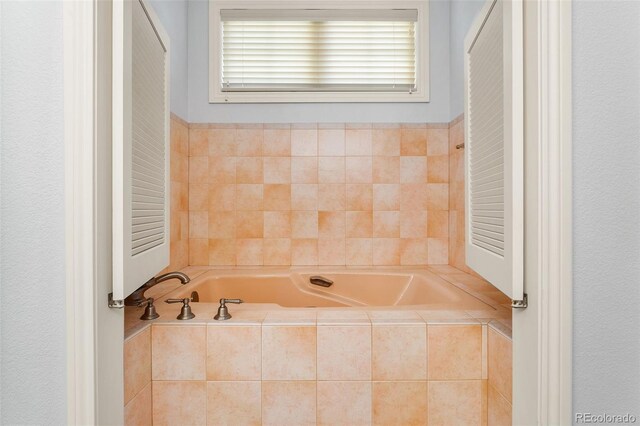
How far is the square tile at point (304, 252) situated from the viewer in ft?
7.22

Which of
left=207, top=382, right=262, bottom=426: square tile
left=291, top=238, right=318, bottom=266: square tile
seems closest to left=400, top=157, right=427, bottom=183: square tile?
left=291, top=238, right=318, bottom=266: square tile

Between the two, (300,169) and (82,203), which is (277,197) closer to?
(300,169)

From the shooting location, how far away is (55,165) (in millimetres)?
701

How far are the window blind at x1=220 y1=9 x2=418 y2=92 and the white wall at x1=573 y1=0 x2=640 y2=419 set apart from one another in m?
1.56

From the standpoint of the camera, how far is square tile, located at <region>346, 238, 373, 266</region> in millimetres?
2201

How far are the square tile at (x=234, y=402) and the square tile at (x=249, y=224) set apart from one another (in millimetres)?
1164

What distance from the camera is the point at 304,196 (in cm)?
219

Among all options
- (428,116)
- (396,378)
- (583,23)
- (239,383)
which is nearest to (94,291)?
(239,383)

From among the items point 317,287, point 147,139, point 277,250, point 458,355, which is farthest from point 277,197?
point 458,355

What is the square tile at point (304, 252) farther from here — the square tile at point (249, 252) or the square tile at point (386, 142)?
the square tile at point (386, 142)

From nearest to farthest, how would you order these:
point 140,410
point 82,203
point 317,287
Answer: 1. point 82,203
2. point 140,410
3. point 317,287

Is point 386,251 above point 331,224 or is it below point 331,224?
below

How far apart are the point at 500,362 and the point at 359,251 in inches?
48.6

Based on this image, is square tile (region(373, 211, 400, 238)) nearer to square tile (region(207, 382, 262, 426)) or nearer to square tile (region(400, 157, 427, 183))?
square tile (region(400, 157, 427, 183))
